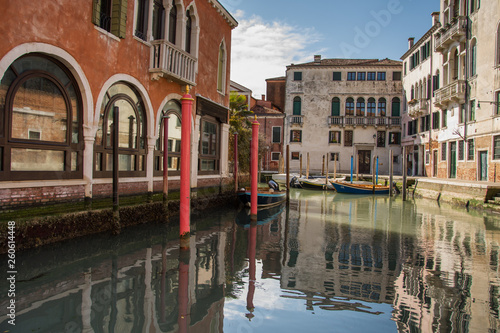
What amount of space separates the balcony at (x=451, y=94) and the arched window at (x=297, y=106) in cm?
1163

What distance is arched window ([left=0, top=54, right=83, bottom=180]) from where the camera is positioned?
17.3 feet

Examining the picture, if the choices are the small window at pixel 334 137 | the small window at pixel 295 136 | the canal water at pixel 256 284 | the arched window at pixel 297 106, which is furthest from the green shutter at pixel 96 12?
the small window at pixel 334 137

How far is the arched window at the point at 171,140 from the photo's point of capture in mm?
9219

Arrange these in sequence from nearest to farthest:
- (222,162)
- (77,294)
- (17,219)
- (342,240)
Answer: (77,294) → (17,219) → (342,240) → (222,162)

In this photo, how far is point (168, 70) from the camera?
8.59 meters

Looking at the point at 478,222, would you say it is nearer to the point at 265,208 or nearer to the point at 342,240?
the point at 342,240

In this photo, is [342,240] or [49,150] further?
[342,240]

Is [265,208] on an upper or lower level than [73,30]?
lower

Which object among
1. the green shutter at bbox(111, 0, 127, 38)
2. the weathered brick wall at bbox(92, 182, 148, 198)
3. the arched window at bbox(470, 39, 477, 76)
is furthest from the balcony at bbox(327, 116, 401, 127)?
the green shutter at bbox(111, 0, 127, 38)

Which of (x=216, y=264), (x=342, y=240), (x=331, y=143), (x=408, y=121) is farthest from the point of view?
(x=331, y=143)

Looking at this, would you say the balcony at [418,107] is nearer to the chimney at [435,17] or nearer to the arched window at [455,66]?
the arched window at [455,66]

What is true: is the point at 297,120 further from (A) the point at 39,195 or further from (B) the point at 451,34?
(A) the point at 39,195

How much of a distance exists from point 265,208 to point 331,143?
19.5 meters

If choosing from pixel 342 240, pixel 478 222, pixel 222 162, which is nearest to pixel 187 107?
pixel 342 240
